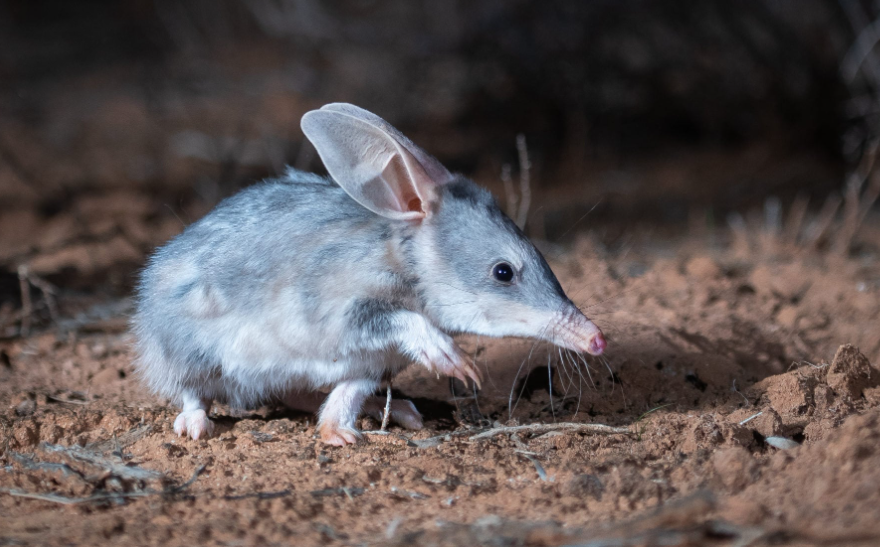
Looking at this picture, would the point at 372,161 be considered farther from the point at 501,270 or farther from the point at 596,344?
the point at 596,344

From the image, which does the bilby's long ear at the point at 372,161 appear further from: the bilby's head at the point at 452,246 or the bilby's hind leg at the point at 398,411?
the bilby's hind leg at the point at 398,411

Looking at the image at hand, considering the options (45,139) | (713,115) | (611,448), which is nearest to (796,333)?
(611,448)

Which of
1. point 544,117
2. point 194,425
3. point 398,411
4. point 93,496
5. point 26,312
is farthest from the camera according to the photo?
point 544,117

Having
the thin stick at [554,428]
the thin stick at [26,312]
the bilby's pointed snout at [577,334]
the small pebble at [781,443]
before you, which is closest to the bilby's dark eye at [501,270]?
the bilby's pointed snout at [577,334]

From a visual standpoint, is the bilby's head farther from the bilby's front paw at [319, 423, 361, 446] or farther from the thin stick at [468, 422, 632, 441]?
the bilby's front paw at [319, 423, 361, 446]

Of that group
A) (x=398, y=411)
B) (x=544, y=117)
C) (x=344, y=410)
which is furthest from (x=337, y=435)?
(x=544, y=117)

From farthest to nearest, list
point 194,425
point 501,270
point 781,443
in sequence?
1. point 194,425
2. point 501,270
3. point 781,443

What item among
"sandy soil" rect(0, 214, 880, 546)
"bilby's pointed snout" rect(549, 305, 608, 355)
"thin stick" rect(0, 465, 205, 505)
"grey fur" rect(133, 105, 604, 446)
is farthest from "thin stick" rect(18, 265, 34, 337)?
"bilby's pointed snout" rect(549, 305, 608, 355)
